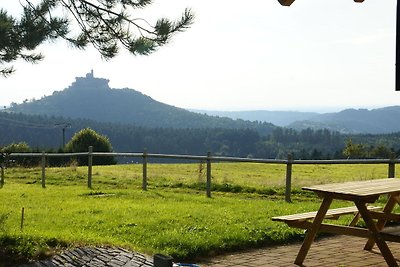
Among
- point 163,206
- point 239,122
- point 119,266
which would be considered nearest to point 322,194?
point 119,266

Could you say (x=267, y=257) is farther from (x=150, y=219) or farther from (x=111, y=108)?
(x=111, y=108)

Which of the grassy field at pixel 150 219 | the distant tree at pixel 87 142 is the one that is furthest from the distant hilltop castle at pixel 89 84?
the grassy field at pixel 150 219

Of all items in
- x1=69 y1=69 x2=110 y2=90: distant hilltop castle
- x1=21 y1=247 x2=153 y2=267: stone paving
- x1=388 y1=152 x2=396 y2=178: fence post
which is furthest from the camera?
x1=69 y1=69 x2=110 y2=90: distant hilltop castle

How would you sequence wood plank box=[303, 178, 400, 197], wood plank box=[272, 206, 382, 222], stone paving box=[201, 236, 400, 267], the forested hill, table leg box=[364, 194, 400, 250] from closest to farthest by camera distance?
wood plank box=[303, 178, 400, 197]
stone paving box=[201, 236, 400, 267]
wood plank box=[272, 206, 382, 222]
table leg box=[364, 194, 400, 250]
the forested hill

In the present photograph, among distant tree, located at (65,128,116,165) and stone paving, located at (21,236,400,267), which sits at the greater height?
distant tree, located at (65,128,116,165)

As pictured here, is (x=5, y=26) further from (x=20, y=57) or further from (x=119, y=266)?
(x=119, y=266)

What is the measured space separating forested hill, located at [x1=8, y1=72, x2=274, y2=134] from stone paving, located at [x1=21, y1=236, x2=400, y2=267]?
118790mm

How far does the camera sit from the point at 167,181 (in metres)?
16.7

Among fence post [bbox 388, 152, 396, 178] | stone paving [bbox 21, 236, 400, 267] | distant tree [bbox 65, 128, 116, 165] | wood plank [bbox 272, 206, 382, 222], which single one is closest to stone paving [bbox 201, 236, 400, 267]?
stone paving [bbox 21, 236, 400, 267]

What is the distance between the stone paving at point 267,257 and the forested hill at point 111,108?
390 ft

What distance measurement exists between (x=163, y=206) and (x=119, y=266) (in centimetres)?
A: 492

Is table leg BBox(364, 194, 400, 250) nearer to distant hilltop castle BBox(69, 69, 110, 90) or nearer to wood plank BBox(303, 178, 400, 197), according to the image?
wood plank BBox(303, 178, 400, 197)

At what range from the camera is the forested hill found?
5281 inches

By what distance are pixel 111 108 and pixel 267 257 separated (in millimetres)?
150011
